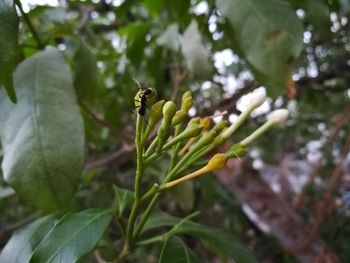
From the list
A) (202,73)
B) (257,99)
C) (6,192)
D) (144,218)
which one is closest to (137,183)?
(144,218)

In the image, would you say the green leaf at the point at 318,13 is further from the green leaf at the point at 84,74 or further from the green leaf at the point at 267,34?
the green leaf at the point at 84,74

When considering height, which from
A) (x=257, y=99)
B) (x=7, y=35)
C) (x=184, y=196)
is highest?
(x=7, y=35)

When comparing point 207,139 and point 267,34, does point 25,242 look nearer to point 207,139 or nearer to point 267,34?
point 207,139

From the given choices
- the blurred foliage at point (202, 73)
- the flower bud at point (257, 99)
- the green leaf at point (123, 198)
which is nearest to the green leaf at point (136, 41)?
the blurred foliage at point (202, 73)

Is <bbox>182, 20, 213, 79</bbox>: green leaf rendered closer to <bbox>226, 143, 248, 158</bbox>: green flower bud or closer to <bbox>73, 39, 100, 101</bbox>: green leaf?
<bbox>73, 39, 100, 101</bbox>: green leaf

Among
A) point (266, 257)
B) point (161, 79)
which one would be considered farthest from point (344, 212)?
point (161, 79)

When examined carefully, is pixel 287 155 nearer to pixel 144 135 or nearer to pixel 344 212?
pixel 344 212
